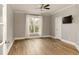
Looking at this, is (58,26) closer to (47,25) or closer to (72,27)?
(47,25)

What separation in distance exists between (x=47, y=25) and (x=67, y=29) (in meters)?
1.52

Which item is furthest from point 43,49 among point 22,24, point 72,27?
point 22,24

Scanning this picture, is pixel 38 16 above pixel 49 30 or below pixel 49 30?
above

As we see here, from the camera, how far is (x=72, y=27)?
12.1 feet

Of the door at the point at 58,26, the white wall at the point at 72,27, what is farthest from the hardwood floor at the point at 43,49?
the door at the point at 58,26

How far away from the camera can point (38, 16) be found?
4.79m

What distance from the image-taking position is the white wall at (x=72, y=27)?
336cm

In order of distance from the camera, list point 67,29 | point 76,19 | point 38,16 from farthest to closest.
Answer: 1. point 38,16
2. point 67,29
3. point 76,19

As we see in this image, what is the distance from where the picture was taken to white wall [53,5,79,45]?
11.0 ft

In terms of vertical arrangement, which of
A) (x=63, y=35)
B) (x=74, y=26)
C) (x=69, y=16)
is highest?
(x=69, y=16)

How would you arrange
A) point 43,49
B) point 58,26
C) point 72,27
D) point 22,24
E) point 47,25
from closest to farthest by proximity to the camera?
1. point 43,49
2. point 72,27
3. point 58,26
4. point 22,24
5. point 47,25

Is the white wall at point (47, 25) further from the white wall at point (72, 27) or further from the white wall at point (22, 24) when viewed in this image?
the white wall at point (72, 27)
